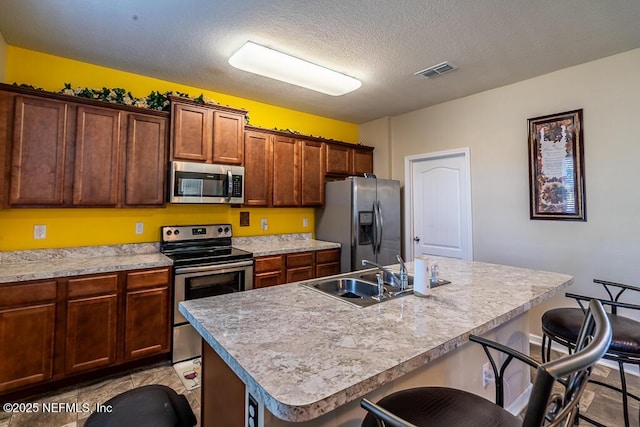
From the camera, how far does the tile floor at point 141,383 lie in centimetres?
197

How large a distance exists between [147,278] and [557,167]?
155 inches

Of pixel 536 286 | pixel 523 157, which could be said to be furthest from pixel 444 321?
pixel 523 157

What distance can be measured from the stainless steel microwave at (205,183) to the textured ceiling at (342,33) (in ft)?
3.15

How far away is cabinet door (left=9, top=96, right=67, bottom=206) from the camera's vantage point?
7.72 feet

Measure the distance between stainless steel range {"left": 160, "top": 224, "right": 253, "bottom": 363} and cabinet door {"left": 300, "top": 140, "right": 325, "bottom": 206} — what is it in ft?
3.72

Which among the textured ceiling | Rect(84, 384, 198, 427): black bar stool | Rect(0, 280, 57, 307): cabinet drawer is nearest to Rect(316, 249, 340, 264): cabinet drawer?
the textured ceiling

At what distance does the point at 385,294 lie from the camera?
5.48ft

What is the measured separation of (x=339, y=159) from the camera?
433cm

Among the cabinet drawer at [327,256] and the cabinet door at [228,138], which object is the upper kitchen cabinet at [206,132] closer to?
the cabinet door at [228,138]

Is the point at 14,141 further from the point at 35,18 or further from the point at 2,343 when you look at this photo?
the point at 2,343

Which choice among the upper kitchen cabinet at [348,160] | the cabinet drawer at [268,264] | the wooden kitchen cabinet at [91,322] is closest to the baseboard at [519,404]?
the cabinet drawer at [268,264]

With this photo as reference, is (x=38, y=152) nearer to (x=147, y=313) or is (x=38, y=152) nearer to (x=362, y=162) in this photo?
(x=147, y=313)

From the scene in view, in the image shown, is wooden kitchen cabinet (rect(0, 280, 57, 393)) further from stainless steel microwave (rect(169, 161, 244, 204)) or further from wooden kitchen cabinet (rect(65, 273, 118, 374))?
stainless steel microwave (rect(169, 161, 244, 204))

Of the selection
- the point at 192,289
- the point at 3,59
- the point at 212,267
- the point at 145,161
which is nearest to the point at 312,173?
the point at 212,267
